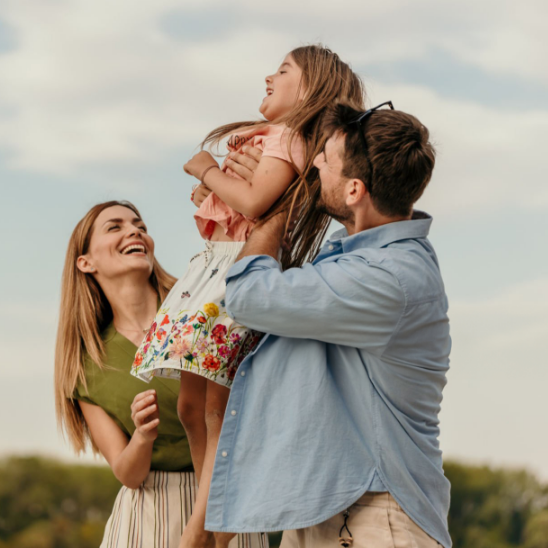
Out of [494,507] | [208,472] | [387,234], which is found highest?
[387,234]

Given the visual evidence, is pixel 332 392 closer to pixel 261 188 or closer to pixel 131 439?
pixel 261 188

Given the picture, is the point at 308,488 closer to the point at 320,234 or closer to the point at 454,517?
the point at 320,234

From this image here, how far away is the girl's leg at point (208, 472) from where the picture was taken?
2453mm

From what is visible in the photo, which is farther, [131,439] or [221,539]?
[131,439]

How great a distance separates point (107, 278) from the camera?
3527mm

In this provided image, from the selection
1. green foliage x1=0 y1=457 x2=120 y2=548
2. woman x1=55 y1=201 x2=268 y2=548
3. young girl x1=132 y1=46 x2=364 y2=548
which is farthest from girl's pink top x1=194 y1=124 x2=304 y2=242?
green foliage x1=0 y1=457 x2=120 y2=548

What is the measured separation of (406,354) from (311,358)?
273 millimetres

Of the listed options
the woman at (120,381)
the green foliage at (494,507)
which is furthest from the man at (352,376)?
the green foliage at (494,507)

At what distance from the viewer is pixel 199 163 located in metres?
2.71

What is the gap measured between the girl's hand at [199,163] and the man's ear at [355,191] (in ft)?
1.96

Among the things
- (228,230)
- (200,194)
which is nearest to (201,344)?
(228,230)

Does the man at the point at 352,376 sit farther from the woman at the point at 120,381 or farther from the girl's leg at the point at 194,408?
the woman at the point at 120,381

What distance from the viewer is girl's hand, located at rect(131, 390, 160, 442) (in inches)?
107

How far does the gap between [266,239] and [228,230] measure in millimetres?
275
